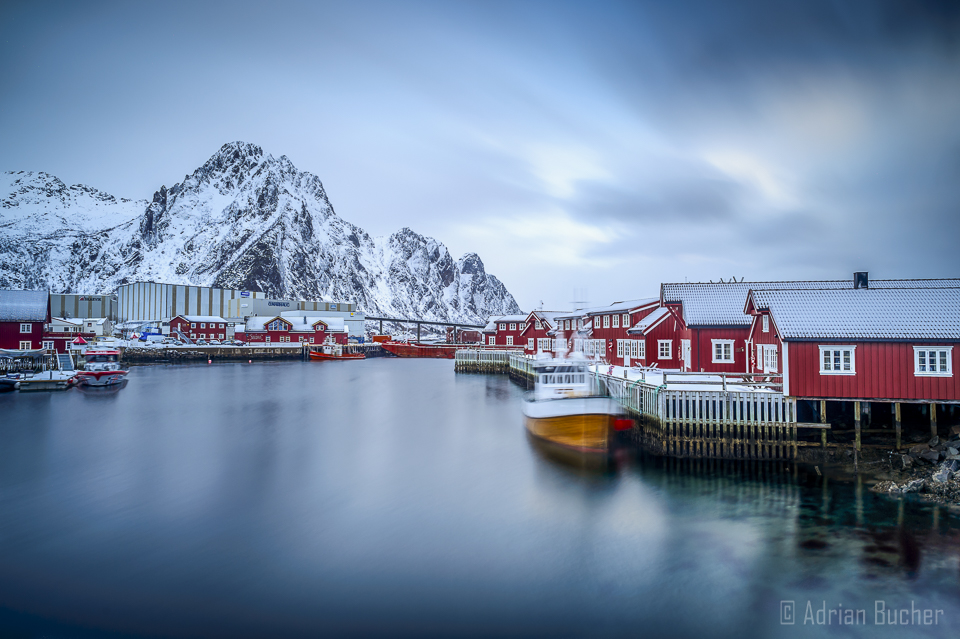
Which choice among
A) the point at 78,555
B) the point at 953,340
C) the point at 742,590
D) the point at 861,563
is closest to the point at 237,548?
the point at 78,555

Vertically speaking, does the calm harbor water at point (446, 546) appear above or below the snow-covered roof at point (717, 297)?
below

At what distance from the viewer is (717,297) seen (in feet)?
97.9

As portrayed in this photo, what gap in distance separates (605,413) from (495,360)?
4083 cm

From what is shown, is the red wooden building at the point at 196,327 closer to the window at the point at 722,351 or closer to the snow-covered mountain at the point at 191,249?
the snow-covered mountain at the point at 191,249

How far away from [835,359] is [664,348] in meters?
13.4

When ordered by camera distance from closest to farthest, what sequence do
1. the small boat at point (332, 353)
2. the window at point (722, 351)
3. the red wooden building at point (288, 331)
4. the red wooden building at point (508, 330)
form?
1. the window at point (722, 351)
2. the red wooden building at point (508, 330)
3. the small boat at point (332, 353)
4. the red wooden building at point (288, 331)

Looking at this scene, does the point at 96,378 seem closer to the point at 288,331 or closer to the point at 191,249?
the point at 288,331

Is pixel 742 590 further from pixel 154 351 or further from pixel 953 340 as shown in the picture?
pixel 154 351

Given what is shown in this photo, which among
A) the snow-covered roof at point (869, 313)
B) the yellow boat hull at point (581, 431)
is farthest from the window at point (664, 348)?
the snow-covered roof at point (869, 313)

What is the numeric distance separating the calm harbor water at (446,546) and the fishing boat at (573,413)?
1.82m

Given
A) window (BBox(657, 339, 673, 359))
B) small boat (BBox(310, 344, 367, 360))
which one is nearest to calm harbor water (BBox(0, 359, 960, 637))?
window (BBox(657, 339, 673, 359))

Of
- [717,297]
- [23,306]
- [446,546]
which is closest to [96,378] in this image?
[23,306]

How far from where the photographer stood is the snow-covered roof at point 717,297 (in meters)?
28.4

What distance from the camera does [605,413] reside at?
71.4 feet
